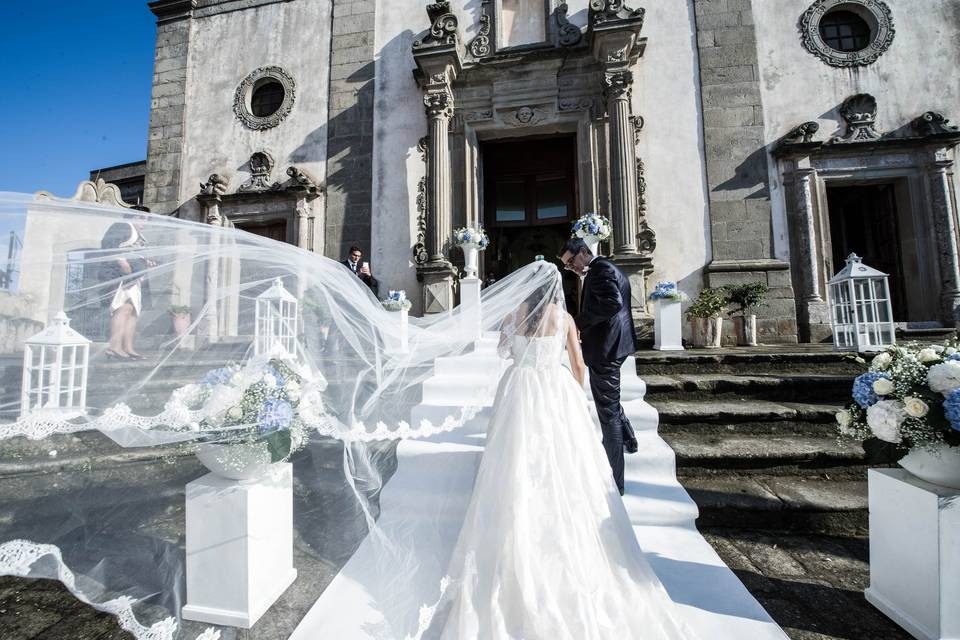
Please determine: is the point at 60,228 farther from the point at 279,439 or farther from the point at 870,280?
the point at 870,280

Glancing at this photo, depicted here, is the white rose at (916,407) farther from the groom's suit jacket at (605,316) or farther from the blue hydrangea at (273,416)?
the blue hydrangea at (273,416)

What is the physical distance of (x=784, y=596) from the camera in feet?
7.16

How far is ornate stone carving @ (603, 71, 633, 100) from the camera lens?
277 inches

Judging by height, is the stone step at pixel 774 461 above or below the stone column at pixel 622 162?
below

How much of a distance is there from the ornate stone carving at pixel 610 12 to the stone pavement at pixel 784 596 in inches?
301

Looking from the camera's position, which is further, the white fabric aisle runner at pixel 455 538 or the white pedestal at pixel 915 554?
the white fabric aisle runner at pixel 455 538

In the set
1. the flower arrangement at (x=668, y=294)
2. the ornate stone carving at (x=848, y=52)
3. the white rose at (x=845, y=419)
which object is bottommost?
the white rose at (x=845, y=419)

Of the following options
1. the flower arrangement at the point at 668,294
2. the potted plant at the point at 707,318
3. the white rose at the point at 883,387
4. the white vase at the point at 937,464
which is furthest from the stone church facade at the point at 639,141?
the white vase at the point at 937,464

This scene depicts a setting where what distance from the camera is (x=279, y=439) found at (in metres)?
2.14

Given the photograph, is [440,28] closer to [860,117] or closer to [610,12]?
[610,12]

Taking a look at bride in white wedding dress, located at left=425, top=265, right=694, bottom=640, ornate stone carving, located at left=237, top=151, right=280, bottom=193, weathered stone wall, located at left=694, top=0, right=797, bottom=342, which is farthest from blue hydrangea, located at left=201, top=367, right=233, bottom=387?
ornate stone carving, located at left=237, top=151, right=280, bottom=193

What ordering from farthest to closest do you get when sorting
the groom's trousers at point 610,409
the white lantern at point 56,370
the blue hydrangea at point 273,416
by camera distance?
1. the groom's trousers at point 610,409
2. the blue hydrangea at point 273,416
3. the white lantern at point 56,370

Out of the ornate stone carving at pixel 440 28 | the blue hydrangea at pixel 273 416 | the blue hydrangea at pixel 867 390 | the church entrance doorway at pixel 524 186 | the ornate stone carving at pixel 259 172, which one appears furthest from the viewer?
the ornate stone carving at pixel 259 172

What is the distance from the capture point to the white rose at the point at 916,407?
1.95 m
